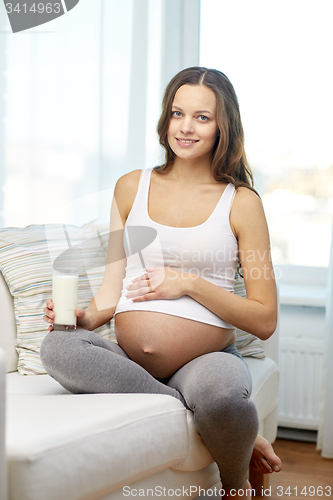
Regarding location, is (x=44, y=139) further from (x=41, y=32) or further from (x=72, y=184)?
(x=41, y=32)

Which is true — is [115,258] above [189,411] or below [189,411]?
above

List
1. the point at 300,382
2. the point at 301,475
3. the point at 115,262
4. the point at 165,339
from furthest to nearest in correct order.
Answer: the point at 300,382
the point at 301,475
the point at 115,262
the point at 165,339

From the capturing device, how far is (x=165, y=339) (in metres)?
1.22

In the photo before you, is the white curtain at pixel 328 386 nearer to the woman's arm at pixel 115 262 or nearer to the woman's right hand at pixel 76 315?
the woman's arm at pixel 115 262

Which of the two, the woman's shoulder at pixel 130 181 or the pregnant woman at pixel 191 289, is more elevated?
the woman's shoulder at pixel 130 181

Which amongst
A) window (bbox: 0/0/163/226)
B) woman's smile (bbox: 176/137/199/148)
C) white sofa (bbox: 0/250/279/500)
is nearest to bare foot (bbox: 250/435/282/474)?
white sofa (bbox: 0/250/279/500)

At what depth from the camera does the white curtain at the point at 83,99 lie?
1975mm

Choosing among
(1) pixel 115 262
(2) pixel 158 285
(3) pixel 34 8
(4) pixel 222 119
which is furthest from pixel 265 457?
(3) pixel 34 8

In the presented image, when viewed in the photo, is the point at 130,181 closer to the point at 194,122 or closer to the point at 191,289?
the point at 194,122

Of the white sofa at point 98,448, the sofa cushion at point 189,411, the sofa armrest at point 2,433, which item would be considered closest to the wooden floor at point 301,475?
the sofa cushion at point 189,411

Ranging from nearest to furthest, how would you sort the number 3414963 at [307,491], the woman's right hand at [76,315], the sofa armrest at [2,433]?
the sofa armrest at [2,433] < the woman's right hand at [76,315] < the number 3414963 at [307,491]

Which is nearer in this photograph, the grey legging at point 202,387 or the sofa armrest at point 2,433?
the sofa armrest at point 2,433

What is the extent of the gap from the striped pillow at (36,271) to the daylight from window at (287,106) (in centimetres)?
104

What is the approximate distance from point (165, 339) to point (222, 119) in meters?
0.62
